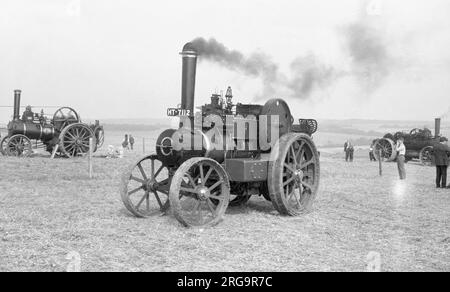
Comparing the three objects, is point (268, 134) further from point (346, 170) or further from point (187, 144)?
point (346, 170)

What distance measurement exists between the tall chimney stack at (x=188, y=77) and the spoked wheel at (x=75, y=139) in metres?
12.1

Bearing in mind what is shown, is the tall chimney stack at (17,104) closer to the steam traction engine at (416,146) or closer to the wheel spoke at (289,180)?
the wheel spoke at (289,180)

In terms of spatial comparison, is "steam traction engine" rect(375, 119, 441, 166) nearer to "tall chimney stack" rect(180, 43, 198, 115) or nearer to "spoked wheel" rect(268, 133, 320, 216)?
"spoked wheel" rect(268, 133, 320, 216)

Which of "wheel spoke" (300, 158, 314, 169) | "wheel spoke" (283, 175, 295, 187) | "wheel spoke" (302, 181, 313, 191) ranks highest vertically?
"wheel spoke" (300, 158, 314, 169)

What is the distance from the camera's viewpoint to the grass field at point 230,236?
5.09m

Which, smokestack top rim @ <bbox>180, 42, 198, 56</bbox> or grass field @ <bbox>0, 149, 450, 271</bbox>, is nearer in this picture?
grass field @ <bbox>0, 149, 450, 271</bbox>

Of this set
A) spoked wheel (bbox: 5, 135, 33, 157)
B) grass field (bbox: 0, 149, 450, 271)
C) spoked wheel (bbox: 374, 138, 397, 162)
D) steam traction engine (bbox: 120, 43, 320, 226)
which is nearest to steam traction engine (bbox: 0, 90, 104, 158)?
spoked wheel (bbox: 5, 135, 33, 157)

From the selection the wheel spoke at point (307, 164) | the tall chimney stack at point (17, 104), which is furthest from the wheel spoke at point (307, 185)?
the tall chimney stack at point (17, 104)

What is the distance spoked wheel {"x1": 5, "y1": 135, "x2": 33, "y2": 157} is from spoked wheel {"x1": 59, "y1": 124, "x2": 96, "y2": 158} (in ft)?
3.90

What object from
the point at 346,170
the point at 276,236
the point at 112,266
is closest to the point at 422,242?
the point at 276,236

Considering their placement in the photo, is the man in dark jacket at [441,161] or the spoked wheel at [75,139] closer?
the man in dark jacket at [441,161]

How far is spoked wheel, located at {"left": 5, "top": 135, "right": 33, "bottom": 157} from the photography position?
18.3 meters

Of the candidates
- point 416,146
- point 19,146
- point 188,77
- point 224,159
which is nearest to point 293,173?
point 224,159

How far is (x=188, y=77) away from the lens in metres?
6.84
